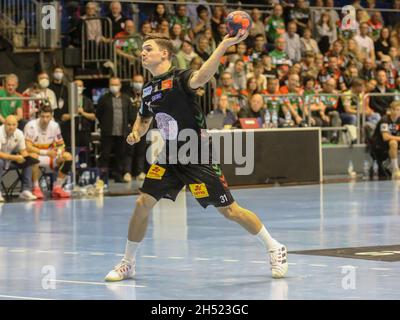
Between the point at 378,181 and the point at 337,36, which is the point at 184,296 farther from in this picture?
the point at 337,36

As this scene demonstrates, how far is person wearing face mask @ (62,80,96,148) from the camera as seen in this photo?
2103cm

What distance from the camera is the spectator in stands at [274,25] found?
1073 inches

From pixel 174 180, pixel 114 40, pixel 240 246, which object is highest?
pixel 114 40

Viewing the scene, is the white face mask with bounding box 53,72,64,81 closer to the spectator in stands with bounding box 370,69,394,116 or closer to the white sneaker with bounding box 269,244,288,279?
the spectator in stands with bounding box 370,69,394,116

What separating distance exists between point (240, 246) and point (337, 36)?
17373mm

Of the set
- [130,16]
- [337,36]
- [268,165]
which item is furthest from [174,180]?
[337,36]

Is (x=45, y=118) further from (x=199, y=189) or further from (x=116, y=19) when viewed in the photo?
(x=199, y=189)

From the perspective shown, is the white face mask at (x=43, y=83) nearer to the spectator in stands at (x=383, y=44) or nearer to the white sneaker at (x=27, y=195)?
the white sneaker at (x=27, y=195)

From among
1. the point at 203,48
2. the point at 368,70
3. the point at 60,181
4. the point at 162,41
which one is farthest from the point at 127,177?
the point at 162,41

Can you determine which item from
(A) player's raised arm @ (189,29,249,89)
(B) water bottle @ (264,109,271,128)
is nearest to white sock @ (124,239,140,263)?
(A) player's raised arm @ (189,29,249,89)

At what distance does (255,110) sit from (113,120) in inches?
120

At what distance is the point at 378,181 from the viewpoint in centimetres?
2225

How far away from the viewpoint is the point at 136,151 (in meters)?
22.3
